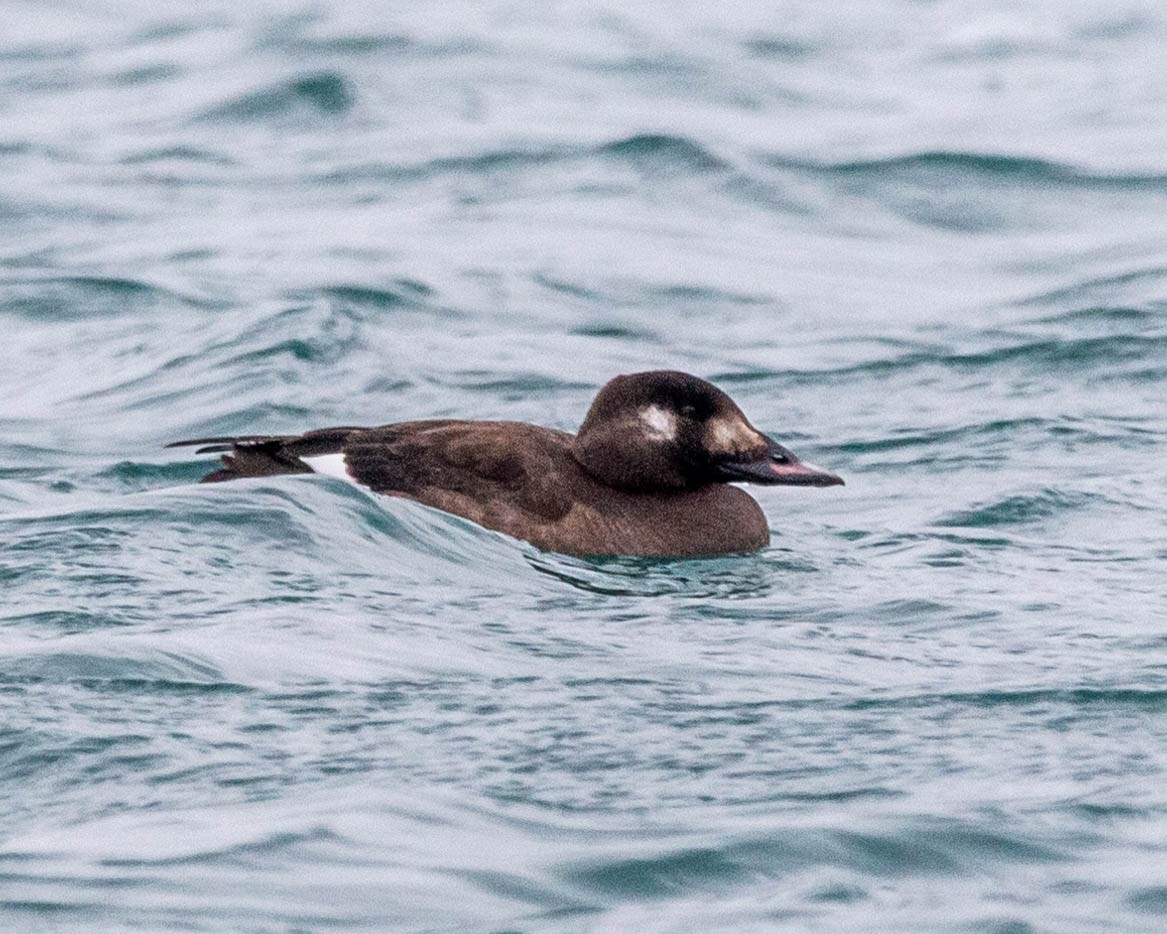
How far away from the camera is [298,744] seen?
18.2ft

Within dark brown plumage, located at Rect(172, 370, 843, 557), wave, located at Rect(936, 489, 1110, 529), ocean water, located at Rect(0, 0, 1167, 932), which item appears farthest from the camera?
wave, located at Rect(936, 489, 1110, 529)

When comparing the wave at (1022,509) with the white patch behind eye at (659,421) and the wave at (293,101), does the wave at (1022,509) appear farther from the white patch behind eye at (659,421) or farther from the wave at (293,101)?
the wave at (293,101)

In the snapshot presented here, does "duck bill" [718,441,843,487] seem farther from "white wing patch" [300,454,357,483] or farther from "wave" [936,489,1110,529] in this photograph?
"white wing patch" [300,454,357,483]

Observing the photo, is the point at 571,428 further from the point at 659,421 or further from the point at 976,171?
the point at 976,171

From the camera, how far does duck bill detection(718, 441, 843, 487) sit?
7871mm

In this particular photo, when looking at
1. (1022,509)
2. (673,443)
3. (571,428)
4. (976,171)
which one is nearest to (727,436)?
(673,443)

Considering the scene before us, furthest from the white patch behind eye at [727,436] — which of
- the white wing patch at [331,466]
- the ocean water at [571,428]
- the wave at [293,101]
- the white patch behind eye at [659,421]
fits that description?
the wave at [293,101]

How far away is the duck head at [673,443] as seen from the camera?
794 cm

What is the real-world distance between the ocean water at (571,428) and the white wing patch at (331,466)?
4 cm

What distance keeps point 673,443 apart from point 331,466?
3.66 ft

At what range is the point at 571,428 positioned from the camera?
10492mm

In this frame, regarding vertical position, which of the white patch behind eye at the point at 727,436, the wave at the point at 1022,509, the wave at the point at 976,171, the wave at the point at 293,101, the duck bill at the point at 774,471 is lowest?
the wave at the point at 1022,509

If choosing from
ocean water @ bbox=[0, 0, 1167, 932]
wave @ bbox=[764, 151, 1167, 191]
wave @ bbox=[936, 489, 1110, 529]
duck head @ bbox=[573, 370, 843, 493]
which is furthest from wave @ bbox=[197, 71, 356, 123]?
duck head @ bbox=[573, 370, 843, 493]

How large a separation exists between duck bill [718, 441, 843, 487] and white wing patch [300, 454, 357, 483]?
4.00 feet
